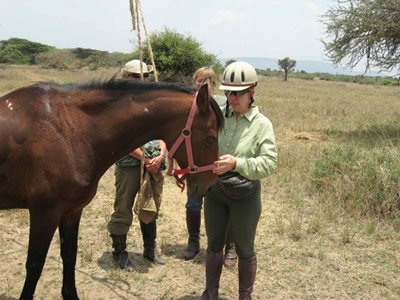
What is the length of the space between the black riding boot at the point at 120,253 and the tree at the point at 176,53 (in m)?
8.19

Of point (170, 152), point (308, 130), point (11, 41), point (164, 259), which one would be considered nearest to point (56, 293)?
point (164, 259)

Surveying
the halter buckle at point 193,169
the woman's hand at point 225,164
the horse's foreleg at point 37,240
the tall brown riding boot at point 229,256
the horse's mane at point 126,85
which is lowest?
the tall brown riding boot at point 229,256

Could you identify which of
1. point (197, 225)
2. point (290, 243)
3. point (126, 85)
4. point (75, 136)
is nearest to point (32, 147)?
point (75, 136)

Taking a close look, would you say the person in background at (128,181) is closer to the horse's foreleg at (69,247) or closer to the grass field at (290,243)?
the grass field at (290,243)

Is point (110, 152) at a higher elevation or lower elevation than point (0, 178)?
higher

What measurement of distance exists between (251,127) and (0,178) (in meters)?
1.80

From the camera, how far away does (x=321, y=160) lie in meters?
5.77

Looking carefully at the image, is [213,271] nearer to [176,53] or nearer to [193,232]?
[193,232]

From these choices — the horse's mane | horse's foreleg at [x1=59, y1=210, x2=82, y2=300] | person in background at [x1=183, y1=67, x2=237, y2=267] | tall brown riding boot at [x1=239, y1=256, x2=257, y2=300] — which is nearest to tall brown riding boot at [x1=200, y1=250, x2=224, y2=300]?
tall brown riding boot at [x1=239, y1=256, x2=257, y2=300]

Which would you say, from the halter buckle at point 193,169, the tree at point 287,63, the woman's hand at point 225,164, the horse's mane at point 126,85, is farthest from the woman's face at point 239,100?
the tree at point 287,63

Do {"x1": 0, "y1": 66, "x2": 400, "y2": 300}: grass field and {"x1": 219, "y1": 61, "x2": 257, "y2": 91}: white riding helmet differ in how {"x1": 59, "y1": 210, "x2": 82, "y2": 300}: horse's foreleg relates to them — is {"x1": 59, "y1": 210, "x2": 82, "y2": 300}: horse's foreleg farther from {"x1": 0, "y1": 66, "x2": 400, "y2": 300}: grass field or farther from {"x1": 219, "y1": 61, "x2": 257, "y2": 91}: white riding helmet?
{"x1": 219, "y1": 61, "x2": 257, "y2": 91}: white riding helmet

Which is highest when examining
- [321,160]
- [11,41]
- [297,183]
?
[11,41]

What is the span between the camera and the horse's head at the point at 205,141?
2.44 meters

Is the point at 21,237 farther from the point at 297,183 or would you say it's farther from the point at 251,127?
the point at 297,183
